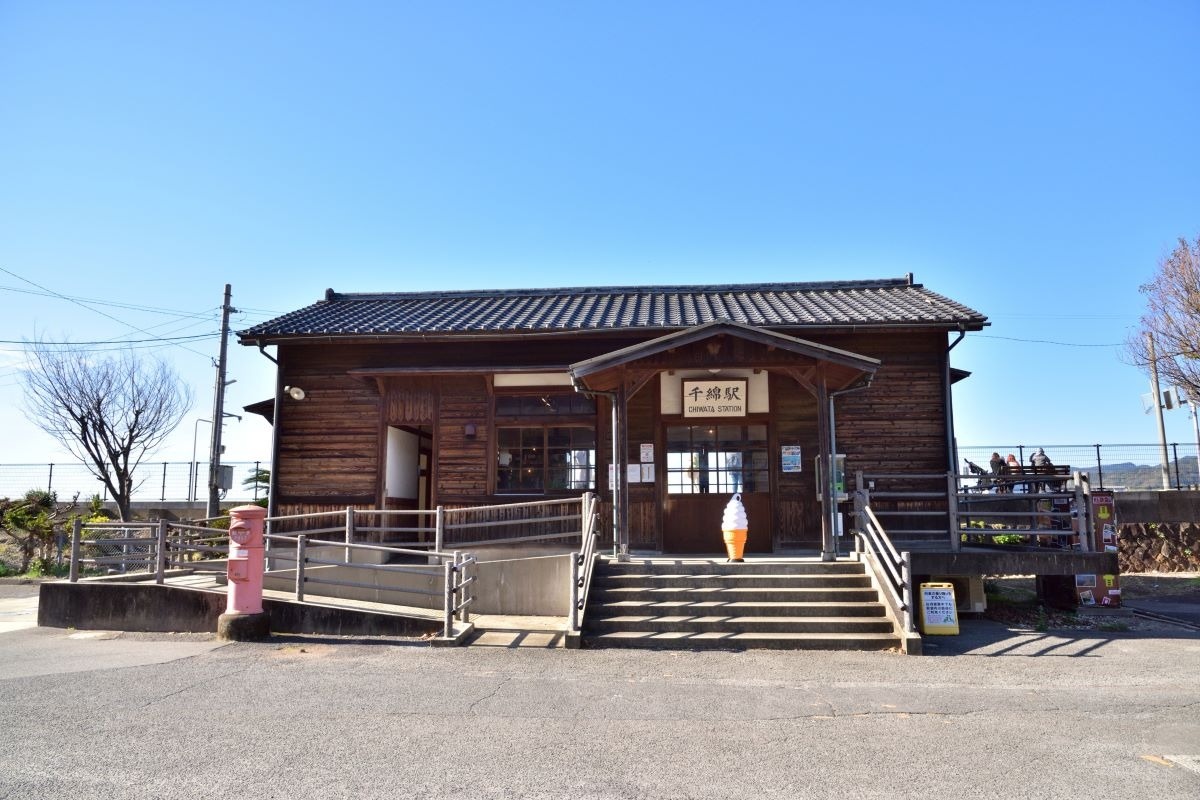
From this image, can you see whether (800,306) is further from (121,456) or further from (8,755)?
(121,456)

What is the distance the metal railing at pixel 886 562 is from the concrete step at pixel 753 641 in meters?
0.32

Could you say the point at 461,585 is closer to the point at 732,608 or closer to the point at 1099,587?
the point at 732,608

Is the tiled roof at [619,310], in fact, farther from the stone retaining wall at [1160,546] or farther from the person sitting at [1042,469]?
the stone retaining wall at [1160,546]

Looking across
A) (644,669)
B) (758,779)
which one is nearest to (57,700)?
(644,669)

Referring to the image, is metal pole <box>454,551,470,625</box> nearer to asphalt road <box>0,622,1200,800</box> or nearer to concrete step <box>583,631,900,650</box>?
asphalt road <box>0,622,1200,800</box>

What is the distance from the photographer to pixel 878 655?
27.6 feet

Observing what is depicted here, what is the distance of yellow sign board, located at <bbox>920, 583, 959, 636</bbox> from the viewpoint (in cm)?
938

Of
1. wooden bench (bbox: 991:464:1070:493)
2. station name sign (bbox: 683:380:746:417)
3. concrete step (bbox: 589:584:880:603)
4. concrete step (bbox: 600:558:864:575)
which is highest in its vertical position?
station name sign (bbox: 683:380:746:417)

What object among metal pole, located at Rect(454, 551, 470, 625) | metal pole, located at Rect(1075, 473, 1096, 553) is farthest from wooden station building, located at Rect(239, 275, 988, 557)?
metal pole, located at Rect(454, 551, 470, 625)

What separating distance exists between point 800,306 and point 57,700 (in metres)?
12.0

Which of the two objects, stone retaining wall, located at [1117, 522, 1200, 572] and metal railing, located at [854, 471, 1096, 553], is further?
stone retaining wall, located at [1117, 522, 1200, 572]

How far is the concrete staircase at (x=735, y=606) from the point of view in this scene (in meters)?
8.80

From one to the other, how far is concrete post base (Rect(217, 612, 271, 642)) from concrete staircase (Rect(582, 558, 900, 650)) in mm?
3826

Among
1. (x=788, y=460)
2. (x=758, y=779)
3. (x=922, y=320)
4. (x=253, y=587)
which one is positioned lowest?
(x=758, y=779)
